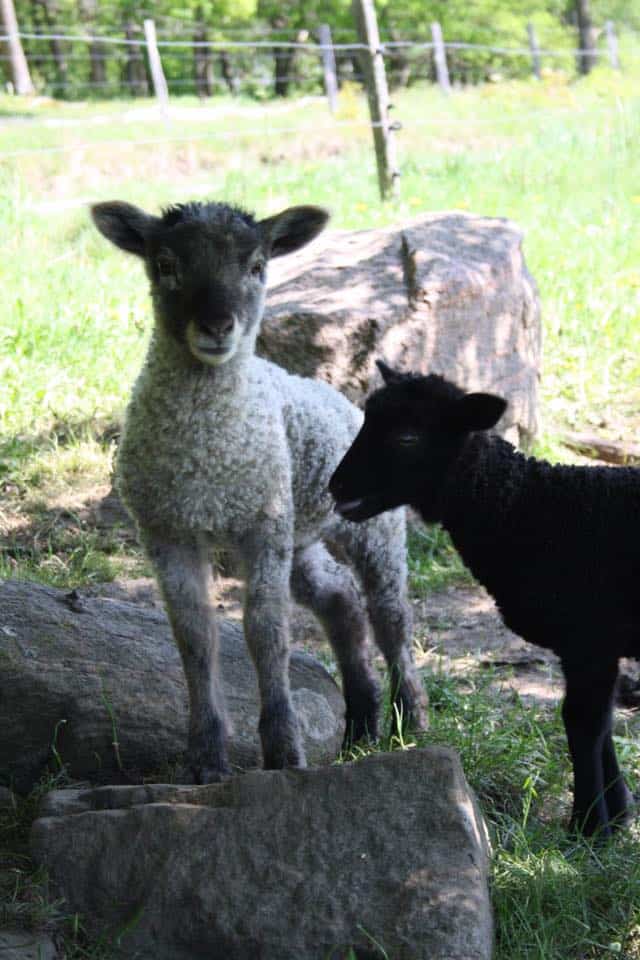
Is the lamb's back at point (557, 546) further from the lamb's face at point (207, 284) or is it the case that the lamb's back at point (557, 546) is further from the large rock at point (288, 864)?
the lamb's face at point (207, 284)

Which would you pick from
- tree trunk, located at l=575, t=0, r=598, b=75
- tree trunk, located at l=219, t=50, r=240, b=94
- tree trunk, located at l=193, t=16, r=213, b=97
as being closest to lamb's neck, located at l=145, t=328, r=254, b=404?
tree trunk, located at l=193, t=16, r=213, b=97

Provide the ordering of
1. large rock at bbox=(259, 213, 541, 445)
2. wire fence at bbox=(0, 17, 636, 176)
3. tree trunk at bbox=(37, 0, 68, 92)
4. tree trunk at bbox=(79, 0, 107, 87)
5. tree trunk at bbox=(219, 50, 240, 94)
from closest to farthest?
1. large rock at bbox=(259, 213, 541, 445)
2. tree trunk at bbox=(37, 0, 68, 92)
3. tree trunk at bbox=(79, 0, 107, 87)
4. wire fence at bbox=(0, 17, 636, 176)
5. tree trunk at bbox=(219, 50, 240, 94)

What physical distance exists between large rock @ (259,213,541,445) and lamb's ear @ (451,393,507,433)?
8.06 ft

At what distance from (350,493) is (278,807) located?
1.23 meters

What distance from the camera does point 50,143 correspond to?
19.6 meters

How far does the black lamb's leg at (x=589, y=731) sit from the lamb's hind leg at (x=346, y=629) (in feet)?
3.20

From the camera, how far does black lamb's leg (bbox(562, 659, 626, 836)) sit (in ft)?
14.5

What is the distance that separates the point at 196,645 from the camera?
4238mm

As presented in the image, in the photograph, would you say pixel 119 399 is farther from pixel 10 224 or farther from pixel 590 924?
pixel 590 924

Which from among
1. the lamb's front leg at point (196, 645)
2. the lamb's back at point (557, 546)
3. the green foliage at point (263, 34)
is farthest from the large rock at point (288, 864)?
the green foliage at point (263, 34)

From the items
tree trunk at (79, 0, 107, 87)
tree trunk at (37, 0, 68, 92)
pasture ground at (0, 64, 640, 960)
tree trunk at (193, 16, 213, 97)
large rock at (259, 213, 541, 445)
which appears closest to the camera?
pasture ground at (0, 64, 640, 960)

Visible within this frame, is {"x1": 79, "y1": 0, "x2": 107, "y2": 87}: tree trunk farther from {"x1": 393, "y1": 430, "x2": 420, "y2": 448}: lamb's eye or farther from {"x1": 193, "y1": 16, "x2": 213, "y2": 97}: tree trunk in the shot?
{"x1": 393, "y1": 430, "x2": 420, "y2": 448}: lamb's eye

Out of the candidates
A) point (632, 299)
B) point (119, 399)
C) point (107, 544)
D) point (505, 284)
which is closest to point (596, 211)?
point (632, 299)

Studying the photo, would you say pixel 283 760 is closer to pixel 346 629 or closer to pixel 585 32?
pixel 346 629
